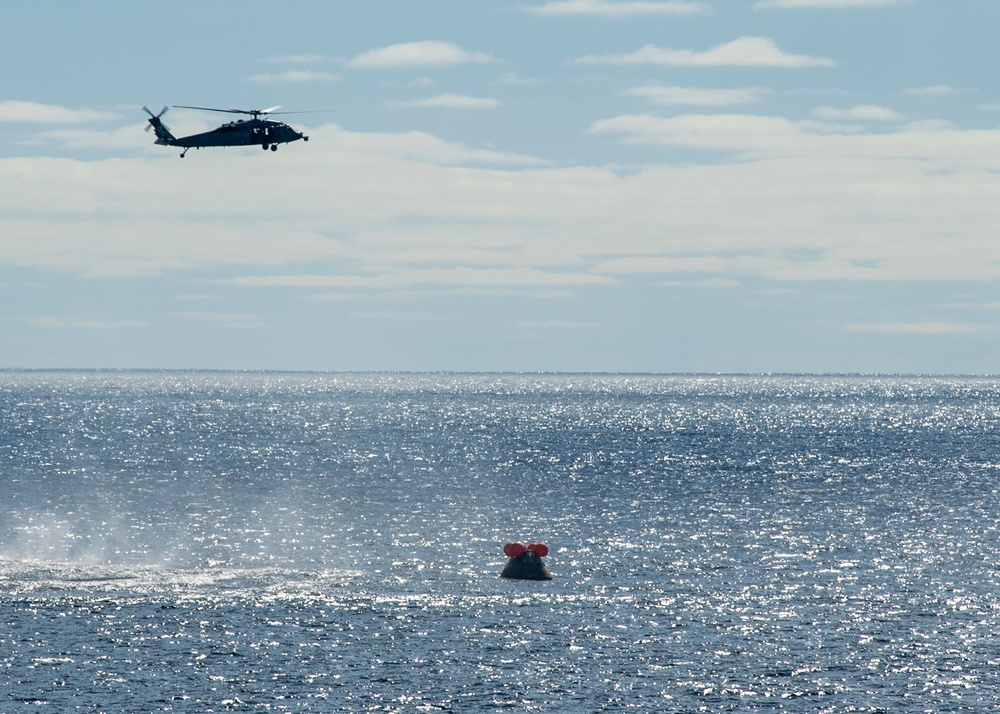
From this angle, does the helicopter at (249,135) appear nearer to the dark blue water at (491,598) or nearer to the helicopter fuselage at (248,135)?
the helicopter fuselage at (248,135)

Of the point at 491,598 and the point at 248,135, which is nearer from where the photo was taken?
the point at 491,598

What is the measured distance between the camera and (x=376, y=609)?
58469 mm

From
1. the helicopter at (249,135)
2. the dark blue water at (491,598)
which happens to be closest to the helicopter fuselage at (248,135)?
the helicopter at (249,135)

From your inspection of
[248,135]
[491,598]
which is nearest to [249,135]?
[248,135]

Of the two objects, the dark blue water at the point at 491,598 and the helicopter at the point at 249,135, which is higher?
the helicopter at the point at 249,135

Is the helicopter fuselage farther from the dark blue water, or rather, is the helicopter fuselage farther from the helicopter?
the dark blue water

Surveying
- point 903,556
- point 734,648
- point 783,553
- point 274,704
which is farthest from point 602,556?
point 274,704

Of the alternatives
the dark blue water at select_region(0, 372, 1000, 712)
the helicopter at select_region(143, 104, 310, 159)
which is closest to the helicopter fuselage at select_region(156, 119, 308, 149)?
the helicopter at select_region(143, 104, 310, 159)

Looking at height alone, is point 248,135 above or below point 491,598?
above

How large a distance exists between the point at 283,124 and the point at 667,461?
300ft

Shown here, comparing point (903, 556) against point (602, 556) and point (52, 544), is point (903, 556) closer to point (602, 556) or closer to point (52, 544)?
point (602, 556)

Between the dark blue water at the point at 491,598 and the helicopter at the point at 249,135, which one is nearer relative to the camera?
the dark blue water at the point at 491,598

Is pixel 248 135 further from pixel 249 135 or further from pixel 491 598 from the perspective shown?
pixel 491 598

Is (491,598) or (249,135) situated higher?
(249,135)
